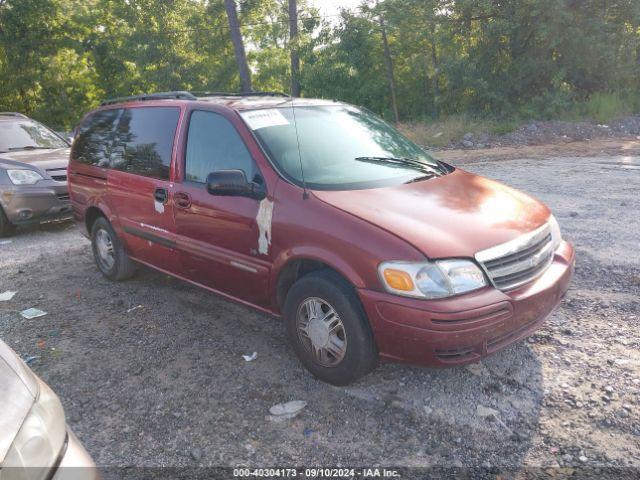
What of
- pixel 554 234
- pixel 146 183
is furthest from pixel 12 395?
pixel 554 234

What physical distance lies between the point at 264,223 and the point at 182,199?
960 mm

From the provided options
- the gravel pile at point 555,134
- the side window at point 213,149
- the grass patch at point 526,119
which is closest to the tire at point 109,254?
the side window at point 213,149

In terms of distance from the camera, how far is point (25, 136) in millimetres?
8500

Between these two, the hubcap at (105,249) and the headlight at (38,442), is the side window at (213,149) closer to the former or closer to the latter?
the hubcap at (105,249)

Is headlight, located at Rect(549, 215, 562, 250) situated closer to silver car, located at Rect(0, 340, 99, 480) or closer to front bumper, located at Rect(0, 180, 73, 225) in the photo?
silver car, located at Rect(0, 340, 99, 480)

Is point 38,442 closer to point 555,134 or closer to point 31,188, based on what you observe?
point 31,188

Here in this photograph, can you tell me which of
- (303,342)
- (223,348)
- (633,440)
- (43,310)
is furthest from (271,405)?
(43,310)

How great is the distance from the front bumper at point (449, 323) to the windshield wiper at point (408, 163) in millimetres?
1298

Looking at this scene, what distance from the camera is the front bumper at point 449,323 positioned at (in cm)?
270

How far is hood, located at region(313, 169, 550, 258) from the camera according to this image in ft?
9.36

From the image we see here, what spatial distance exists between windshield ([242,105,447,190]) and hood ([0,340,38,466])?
1979 millimetres

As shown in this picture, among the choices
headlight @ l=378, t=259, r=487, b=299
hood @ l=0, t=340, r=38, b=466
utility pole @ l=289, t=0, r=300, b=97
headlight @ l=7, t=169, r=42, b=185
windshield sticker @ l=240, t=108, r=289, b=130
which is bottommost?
headlight @ l=378, t=259, r=487, b=299

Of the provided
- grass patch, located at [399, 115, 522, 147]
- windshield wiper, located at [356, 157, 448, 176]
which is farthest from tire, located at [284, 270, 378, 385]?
grass patch, located at [399, 115, 522, 147]

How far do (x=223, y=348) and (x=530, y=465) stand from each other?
223cm
